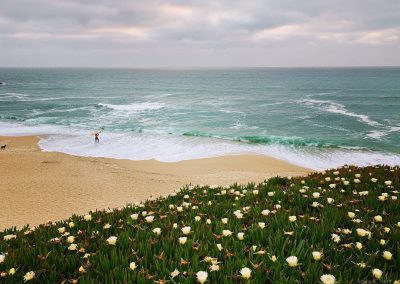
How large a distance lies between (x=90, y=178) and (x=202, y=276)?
68.7 ft

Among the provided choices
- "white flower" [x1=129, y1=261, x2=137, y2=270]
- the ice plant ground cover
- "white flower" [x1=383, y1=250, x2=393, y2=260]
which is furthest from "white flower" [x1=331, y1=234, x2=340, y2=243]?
"white flower" [x1=129, y1=261, x2=137, y2=270]

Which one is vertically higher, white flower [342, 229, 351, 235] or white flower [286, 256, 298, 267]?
white flower [286, 256, 298, 267]

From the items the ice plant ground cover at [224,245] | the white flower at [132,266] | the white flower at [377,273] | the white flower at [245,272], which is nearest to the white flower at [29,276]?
the ice plant ground cover at [224,245]

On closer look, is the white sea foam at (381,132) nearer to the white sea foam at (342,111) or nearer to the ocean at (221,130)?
the ocean at (221,130)

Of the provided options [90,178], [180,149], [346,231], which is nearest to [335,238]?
[346,231]

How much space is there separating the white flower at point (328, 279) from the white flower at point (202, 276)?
0.83 m

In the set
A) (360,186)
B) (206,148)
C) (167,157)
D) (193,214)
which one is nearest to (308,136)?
(206,148)

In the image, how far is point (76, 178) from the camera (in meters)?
21.9

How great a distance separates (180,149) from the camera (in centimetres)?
3066

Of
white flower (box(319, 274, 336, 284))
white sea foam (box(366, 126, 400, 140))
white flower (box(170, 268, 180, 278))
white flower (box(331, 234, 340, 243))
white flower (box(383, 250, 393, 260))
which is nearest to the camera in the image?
white flower (box(319, 274, 336, 284))

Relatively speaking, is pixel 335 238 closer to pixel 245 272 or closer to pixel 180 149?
pixel 245 272

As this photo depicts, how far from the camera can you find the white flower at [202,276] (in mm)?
2348

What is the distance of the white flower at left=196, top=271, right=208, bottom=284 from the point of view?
235 cm

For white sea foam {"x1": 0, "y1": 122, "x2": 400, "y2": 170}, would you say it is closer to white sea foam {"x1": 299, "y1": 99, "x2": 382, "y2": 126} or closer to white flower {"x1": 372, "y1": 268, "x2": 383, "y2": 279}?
white sea foam {"x1": 299, "y1": 99, "x2": 382, "y2": 126}
